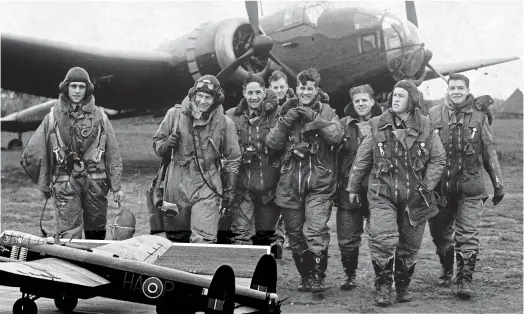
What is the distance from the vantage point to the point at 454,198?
652 centimetres

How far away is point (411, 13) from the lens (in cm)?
1273

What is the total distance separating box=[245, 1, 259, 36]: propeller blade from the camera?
1214 centimetres

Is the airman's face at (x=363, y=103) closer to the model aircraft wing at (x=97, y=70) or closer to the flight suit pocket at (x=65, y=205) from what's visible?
the flight suit pocket at (x=65, y=205)

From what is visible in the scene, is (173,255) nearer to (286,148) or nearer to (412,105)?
(286,148)

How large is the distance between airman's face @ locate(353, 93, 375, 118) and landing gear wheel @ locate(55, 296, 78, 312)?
119 inches

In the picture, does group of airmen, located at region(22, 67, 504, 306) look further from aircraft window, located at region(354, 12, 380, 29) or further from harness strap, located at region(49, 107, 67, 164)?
aircraft window, located at region(354, 12, 380, 29)

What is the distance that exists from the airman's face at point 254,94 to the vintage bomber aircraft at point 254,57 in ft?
17.9

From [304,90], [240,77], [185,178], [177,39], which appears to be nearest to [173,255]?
[185,178]

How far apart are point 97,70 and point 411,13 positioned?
6.42 m

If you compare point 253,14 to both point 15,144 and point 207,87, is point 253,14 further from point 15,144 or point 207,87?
point 15,144

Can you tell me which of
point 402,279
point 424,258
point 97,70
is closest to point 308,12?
point 97,70

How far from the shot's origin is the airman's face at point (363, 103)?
253 inches

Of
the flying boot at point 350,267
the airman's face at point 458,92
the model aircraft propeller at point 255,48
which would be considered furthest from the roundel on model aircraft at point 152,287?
the model aircraft propeller at point 255,48

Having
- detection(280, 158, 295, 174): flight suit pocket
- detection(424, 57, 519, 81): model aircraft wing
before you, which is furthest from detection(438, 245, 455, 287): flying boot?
detection(424, 57, 519, 81): model aircraft wing
